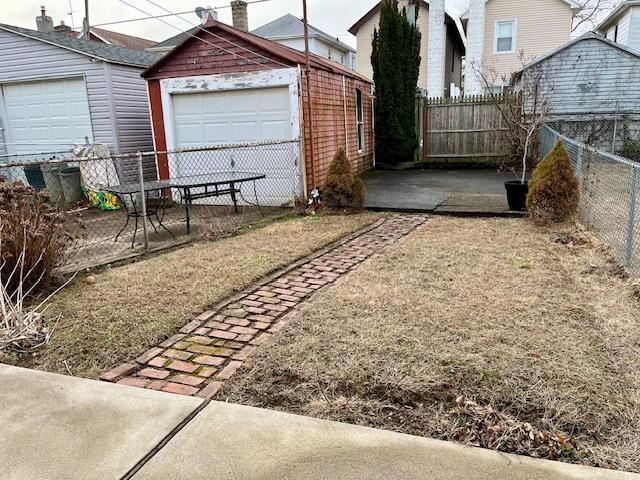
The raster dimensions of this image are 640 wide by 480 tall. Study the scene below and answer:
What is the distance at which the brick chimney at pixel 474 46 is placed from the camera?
19812 mm

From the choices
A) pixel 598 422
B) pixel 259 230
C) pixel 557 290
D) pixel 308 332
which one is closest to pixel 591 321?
pixel 557 290

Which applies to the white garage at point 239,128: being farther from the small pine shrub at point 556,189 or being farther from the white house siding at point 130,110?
the small pine shrub at point 556,189

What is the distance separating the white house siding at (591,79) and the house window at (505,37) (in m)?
6.41

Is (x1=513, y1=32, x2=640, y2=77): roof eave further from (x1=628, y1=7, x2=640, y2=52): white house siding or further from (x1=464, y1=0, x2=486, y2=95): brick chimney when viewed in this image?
(x1=628, y1=7, x2=640, y2=52): white house siding

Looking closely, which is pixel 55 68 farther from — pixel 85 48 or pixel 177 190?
pixel 177 190

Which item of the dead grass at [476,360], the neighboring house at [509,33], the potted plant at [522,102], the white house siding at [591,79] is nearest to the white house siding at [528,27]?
the neighboring house at [509,33]

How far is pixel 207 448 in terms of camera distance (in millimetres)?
2291

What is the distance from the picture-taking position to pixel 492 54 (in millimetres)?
20484

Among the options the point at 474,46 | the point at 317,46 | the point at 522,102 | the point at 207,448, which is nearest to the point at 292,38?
the point at 317,46

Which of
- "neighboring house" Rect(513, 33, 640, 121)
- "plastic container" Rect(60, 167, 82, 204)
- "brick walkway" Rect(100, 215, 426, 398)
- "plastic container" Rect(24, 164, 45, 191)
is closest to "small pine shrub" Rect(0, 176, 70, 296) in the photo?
"brick walkway" Rect(100, 215, 426, 398)

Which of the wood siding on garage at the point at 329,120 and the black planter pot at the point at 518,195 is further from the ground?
the wood siding on garage at the point at 329,120

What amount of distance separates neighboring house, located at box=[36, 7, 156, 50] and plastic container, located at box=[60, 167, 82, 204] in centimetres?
1212

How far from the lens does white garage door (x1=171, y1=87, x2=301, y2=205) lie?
29.7ft

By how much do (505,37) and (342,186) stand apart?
1598 centimetres
